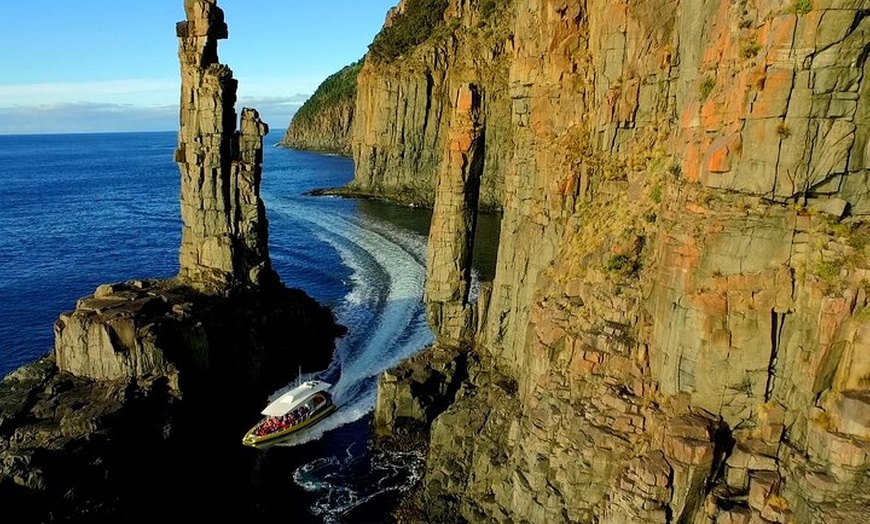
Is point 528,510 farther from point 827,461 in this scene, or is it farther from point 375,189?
point 375,189

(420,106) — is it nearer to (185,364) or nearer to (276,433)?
(185,364)

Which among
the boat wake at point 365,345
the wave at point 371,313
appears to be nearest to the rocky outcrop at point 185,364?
the wave at point 371,313

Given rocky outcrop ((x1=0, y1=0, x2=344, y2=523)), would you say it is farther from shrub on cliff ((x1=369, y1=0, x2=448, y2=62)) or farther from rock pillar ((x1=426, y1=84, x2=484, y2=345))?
shrub on cliff ((x1=369, y1=0, x2=448, y2=62))

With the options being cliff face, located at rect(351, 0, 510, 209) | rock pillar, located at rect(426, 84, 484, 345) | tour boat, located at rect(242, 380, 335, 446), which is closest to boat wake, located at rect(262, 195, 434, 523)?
tour boat, located at rect(242, 380, 335, 446)

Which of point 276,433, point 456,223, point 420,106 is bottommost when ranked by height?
point 276,433

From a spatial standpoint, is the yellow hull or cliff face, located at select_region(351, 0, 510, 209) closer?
the yellow hull

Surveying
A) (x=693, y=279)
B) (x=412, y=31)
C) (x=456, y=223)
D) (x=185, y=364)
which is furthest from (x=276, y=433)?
(x=412, y=31)
